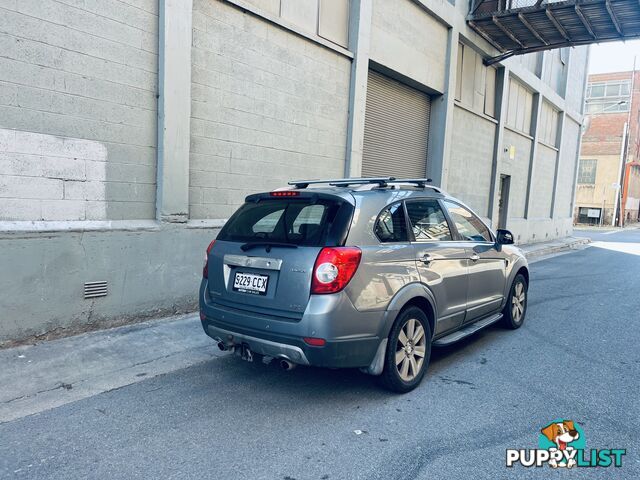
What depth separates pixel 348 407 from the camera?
12.4ft

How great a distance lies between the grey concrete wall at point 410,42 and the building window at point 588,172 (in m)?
38.7

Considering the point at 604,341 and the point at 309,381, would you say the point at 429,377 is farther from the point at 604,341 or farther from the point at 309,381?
the point at 604,341

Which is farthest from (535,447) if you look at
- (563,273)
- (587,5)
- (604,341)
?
(587,5)

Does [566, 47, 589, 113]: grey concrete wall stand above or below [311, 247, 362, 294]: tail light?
above

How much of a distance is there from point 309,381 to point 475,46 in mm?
12643

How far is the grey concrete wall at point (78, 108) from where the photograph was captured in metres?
4.80

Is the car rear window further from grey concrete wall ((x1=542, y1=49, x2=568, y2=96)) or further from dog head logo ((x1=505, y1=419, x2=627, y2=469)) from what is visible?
grey concrete wall ((x1=542, y1=49, x2=568, y2=96))

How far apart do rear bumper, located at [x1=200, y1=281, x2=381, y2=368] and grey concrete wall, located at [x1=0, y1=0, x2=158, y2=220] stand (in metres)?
2.75

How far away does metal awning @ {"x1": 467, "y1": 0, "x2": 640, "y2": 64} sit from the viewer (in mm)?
11688

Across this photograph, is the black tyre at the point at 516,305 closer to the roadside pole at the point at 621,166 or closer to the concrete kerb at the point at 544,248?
the concrete kerb at the point at 544,248

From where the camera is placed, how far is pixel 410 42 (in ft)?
35.9

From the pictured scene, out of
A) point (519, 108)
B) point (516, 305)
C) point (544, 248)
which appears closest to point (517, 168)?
point (519, 108)

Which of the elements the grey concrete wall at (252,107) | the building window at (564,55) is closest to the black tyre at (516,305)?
the grey concrete wall at (252,107)

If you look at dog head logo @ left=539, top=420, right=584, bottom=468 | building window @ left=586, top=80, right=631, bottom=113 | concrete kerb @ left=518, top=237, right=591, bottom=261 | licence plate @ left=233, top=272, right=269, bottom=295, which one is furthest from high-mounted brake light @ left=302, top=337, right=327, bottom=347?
building window @ left=586, top=80, right=631, bottom=113
